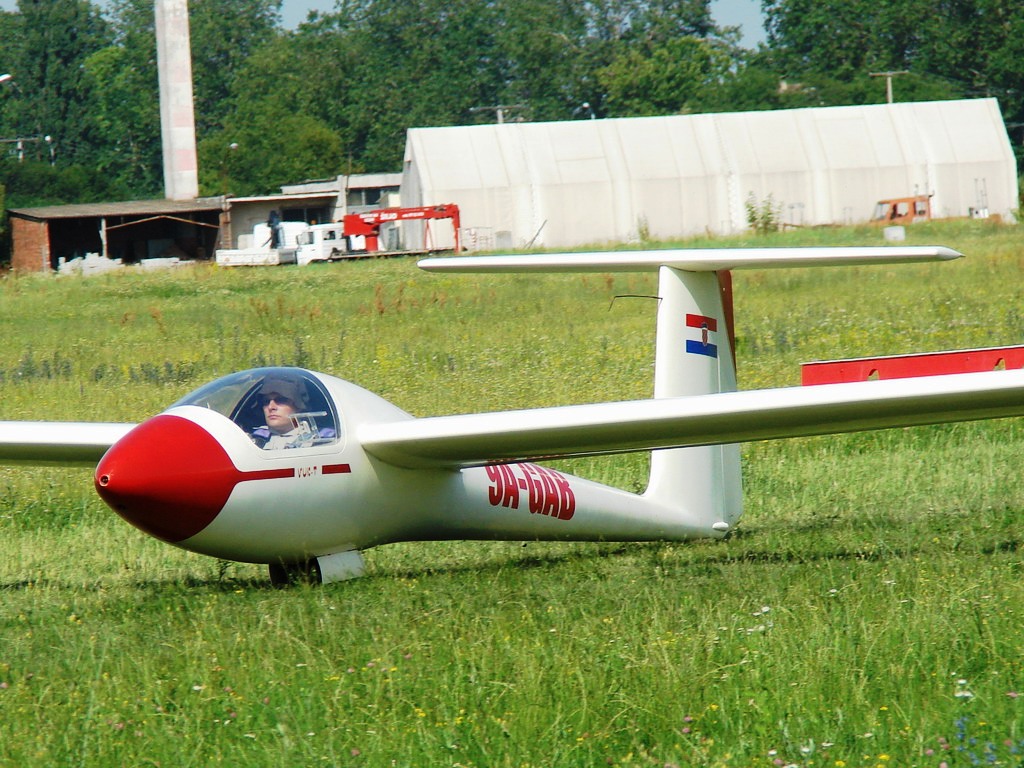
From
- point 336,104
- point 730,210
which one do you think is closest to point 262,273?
point 730,210

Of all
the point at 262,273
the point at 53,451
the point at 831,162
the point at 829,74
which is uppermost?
the point at 829,74

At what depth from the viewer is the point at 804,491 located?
11.8 metres

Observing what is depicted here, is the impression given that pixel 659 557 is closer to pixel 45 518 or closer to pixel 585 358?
pixel 45 518

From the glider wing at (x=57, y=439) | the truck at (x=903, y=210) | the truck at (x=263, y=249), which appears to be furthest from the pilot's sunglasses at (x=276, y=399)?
the truck at (x=903, y=210)

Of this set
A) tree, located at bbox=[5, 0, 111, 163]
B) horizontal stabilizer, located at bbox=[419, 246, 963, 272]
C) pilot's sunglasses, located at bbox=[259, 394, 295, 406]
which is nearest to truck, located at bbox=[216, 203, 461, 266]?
horizontal stabilizer, located at bbox=[419, 246, 963, 272]

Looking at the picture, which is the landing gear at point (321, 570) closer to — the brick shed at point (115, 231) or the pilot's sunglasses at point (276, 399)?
the pilot's sunglasses at point (276, 399)

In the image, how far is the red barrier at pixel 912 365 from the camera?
13.0 metres

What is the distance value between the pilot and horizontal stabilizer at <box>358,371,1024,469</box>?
1.34ft

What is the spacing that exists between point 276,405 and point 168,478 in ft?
2.84

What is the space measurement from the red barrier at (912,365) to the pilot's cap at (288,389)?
6.81 metres

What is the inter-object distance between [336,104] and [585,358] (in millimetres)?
101186

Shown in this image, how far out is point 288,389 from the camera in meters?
7.48

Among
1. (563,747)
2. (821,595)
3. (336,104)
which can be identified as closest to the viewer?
(563,747)

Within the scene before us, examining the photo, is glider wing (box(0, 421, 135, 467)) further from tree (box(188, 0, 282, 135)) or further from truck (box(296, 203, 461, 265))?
tree (box(188, 0, 282, 135))
